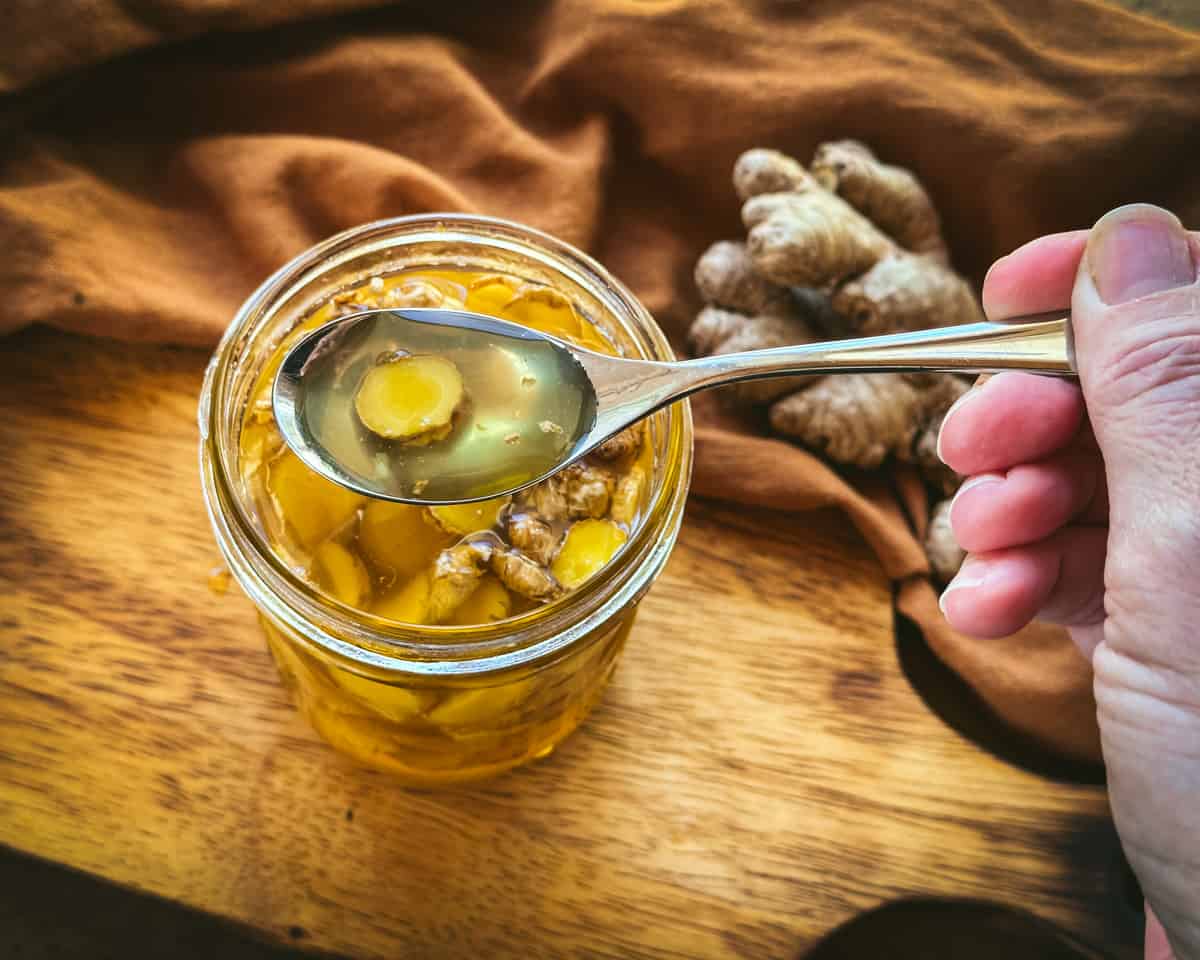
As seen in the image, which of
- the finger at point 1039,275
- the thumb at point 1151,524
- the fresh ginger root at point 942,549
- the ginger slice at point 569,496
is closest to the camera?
the thumb at point 1151,524

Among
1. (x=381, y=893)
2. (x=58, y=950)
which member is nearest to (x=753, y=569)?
(x=381, y=893)

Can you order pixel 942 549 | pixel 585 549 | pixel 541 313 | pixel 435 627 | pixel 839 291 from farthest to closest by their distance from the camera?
pixel 839 291, pixel 942 549, pixel 541 313, pixel 585 549, pixel 435 627

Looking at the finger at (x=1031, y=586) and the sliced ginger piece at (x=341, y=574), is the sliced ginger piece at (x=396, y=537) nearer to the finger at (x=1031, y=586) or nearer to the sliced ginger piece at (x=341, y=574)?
the sliced ginger piece at (x=341, y=574)

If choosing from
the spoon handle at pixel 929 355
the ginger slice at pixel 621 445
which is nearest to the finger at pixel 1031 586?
the spoon handle at pixel 929 355

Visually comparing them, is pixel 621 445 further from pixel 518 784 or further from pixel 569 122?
pixel 569 122

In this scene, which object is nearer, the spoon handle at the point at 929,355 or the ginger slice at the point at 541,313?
the spoon handle at the point at 929,355

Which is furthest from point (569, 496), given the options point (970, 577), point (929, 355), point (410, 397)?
point (970, 577)

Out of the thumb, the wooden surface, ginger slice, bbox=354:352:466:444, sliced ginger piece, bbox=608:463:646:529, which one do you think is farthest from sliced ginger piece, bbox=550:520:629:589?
the thumb
